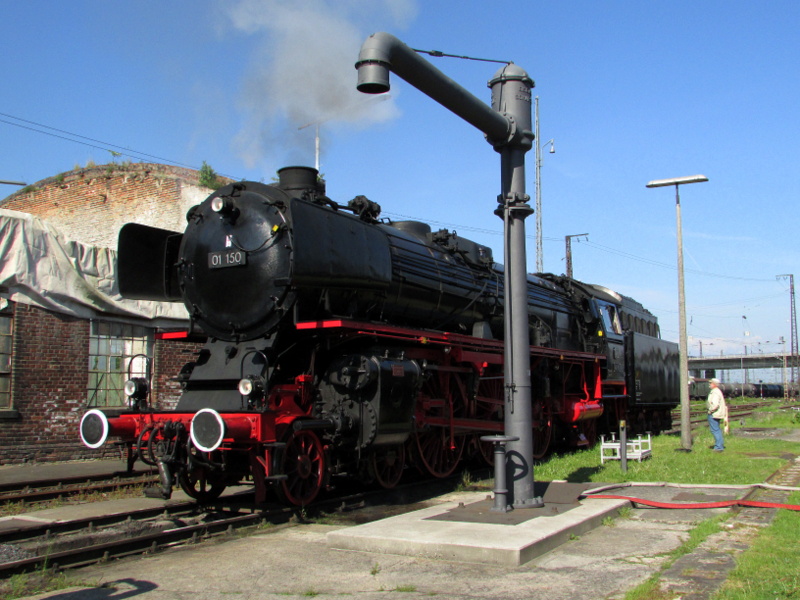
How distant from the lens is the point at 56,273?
13.2 meters

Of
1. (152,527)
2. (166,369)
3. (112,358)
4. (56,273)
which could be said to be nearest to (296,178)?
(152,527)

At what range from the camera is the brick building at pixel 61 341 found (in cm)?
1255

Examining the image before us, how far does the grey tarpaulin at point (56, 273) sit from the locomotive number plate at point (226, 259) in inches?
238

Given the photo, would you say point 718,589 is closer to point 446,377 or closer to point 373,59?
point 373,59

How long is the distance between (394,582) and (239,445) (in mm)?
2837

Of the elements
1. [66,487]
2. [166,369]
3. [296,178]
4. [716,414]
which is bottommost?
[66,487]

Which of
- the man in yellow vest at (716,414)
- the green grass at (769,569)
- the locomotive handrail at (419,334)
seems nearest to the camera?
the green grass at (769,569)

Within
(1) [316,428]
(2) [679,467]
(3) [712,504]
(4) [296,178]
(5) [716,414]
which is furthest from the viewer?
(5) [716,414]

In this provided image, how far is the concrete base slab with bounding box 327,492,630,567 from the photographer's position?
583 centimetres

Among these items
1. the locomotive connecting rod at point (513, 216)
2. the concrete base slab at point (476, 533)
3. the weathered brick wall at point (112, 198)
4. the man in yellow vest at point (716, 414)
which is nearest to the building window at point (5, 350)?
the weathered brick wall at point (112, 198)

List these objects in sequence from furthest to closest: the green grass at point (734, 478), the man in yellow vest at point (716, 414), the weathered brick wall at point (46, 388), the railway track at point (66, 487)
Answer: the man in yellow vest at point (716, 414)
the weathered brick wall at point (46, 388)
the railway track at point (66, 487)
the green grass at point (734, 478)

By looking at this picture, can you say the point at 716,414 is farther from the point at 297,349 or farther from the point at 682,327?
the point at 297,349

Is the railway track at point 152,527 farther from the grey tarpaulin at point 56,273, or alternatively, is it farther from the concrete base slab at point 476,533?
the grey tarpaulin at point 56,273

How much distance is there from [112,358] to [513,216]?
9.36 meters
